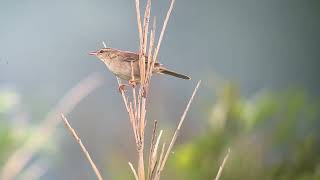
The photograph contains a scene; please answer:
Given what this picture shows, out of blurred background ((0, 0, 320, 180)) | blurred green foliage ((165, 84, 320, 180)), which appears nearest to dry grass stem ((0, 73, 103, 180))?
blurred background ((0, 0, 320, 180))

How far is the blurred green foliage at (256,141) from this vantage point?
2.31 meters

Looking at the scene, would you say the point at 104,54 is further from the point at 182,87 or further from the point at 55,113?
the point at 182,87

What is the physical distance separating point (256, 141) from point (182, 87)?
357mm

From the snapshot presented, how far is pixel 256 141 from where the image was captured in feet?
7.94

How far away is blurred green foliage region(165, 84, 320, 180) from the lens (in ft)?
7.57

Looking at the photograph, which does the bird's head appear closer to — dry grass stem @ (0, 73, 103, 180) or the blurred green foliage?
dry grass stem @ (0, 73, 103, 180)

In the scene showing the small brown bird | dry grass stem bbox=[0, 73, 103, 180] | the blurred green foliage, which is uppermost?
the small brown bird

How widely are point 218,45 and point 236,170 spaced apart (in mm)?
490

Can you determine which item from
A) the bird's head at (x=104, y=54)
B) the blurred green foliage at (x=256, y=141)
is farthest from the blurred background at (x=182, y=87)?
the bird's head at (x=104, y=54)

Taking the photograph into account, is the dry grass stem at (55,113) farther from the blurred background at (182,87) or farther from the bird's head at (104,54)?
the bird's head at (104,54)

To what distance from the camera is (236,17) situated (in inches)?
97.5

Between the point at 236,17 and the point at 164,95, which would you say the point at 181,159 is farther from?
the point at 236,17

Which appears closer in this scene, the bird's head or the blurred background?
the bird's head

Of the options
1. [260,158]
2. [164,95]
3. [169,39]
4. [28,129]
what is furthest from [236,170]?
[28,129]
